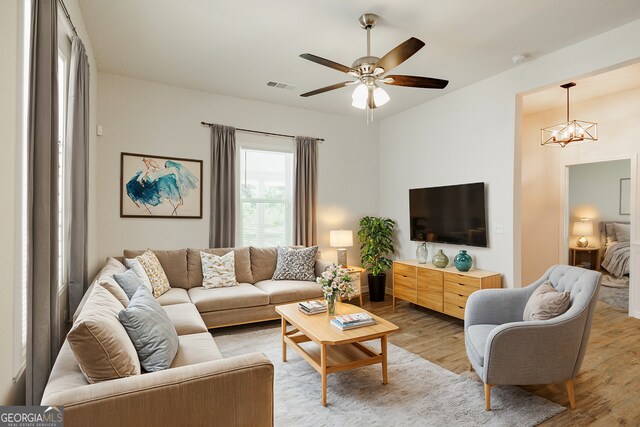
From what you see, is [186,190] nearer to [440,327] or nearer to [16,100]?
[16,100]

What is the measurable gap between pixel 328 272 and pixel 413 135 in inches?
124

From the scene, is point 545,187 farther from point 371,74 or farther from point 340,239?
point 371,74

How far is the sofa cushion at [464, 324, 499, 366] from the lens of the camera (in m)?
2.39

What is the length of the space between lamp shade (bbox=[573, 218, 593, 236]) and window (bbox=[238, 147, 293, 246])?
5552mm

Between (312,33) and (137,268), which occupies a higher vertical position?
(312,33)

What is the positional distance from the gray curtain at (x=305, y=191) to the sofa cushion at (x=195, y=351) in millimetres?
2694

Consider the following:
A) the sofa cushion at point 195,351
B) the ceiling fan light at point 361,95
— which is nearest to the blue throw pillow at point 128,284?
the sofa cushion at point 195,351

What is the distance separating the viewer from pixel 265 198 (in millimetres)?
5070

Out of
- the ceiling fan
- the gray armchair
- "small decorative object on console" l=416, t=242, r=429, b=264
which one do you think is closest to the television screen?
"small decorative object on console" l=416, t=242, r=429, b=264

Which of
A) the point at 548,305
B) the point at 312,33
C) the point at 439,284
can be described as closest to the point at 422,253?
the point at 439,284

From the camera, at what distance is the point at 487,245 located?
13.4 ft

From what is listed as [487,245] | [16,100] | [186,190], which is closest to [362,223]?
[487,245]

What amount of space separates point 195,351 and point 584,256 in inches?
286

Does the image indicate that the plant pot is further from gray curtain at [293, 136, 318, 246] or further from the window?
the window
